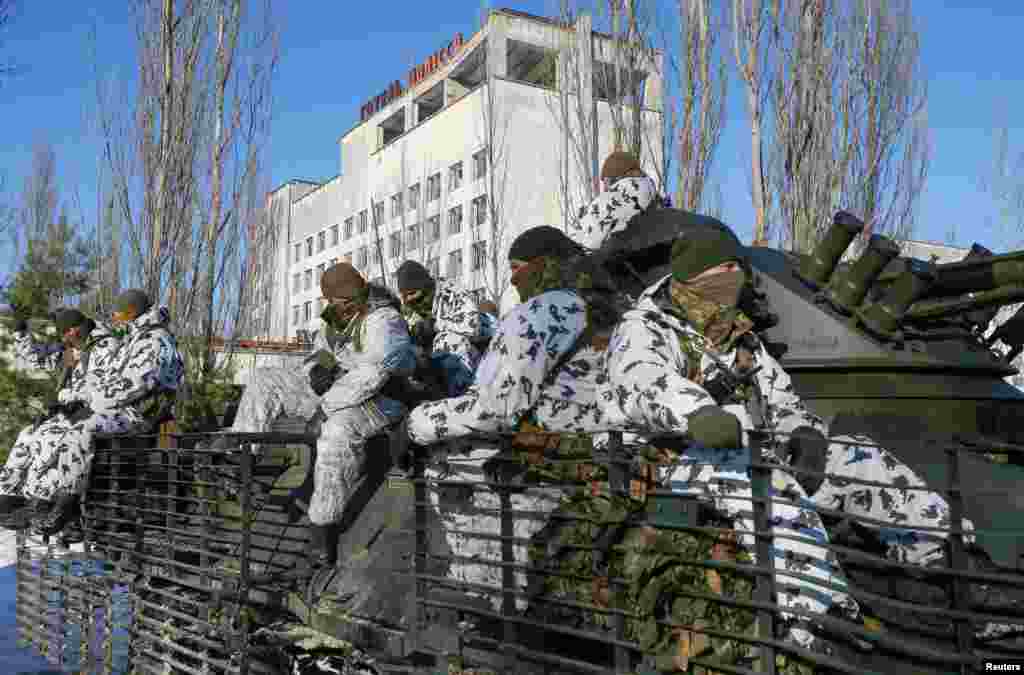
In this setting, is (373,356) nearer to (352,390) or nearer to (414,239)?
(352,390)

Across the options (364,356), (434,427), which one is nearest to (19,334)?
(364,356)

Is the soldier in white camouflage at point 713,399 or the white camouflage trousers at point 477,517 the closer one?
the soldier in white camouflage at point 713,399

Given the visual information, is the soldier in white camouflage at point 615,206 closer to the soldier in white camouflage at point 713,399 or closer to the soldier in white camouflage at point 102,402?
the soldier in white camouflage at point 713,399

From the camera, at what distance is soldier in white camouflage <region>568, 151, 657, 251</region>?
5.18 m

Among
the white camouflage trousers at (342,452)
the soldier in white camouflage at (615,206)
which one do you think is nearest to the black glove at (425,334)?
the soldier in white camouflage at (615,206)

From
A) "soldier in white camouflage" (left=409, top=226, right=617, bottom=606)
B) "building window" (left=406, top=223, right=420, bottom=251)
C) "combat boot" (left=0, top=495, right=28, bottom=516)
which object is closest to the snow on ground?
"combat boot" (left=0, top=495, right=28, bottom=516)

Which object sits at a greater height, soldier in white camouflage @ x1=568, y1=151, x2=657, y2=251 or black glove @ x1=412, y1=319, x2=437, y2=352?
soldier in white camouflage @ x1=568, y1=151, x2=657, y2=251

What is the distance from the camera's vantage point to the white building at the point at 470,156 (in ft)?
47.9

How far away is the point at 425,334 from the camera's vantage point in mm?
6266

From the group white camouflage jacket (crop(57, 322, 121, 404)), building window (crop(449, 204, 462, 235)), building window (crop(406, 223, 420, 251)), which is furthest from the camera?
building window (crop(449, 204, 462, 235))

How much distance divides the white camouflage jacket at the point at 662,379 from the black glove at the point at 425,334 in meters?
2.98

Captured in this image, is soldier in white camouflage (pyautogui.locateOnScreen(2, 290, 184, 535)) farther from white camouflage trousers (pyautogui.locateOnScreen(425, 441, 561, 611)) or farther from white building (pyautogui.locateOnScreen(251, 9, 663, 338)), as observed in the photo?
Answer: white building (pyautogui.locateOnScreen(251, 9, 663, 338))

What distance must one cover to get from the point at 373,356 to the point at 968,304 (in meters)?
2.59

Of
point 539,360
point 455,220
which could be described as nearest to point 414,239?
point 455,220
